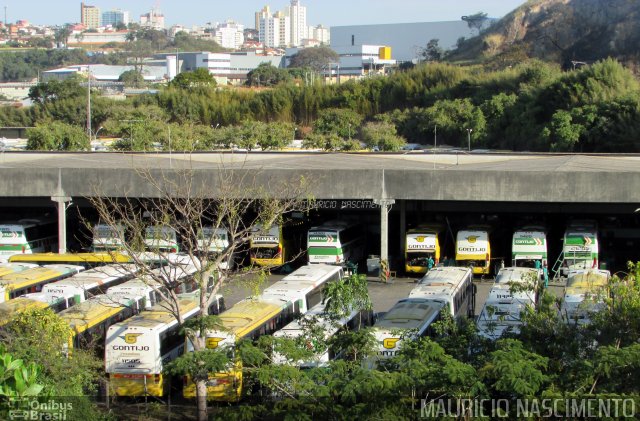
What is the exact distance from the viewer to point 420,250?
26922 millimetres

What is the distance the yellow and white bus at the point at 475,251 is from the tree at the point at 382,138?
27181 mm

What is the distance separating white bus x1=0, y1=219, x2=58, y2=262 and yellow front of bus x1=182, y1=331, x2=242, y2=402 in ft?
45.2

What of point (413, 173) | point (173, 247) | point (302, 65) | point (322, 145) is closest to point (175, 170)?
point (173, 247)

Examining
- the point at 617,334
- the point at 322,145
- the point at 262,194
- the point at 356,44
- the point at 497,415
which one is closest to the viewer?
the point at 497,415

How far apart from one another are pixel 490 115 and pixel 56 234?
37.7 meters

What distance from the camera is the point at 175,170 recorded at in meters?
25.4

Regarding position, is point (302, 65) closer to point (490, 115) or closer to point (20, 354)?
point (490, 115)

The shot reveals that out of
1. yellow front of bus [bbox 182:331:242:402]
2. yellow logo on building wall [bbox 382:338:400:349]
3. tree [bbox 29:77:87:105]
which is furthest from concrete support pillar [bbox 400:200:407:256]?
tree [bbox 29:77:87:105]

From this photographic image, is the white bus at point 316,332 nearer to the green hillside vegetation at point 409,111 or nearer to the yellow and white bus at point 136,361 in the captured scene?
the yellow and white bus at point 136,361

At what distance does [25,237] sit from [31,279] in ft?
25.8

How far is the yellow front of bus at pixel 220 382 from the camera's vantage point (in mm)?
14711

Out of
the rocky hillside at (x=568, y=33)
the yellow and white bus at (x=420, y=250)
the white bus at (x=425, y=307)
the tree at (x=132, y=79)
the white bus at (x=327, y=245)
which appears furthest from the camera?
the tree at (x=132, y=79)

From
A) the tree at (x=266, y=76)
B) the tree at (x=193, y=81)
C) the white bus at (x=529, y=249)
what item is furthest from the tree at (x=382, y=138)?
the tree at (x=266, y=76)

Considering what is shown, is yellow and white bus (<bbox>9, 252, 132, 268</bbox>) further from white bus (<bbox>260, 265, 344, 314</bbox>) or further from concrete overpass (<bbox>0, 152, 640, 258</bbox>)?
white bus (<bbox>260, 265, 344, 314</bbox>)
